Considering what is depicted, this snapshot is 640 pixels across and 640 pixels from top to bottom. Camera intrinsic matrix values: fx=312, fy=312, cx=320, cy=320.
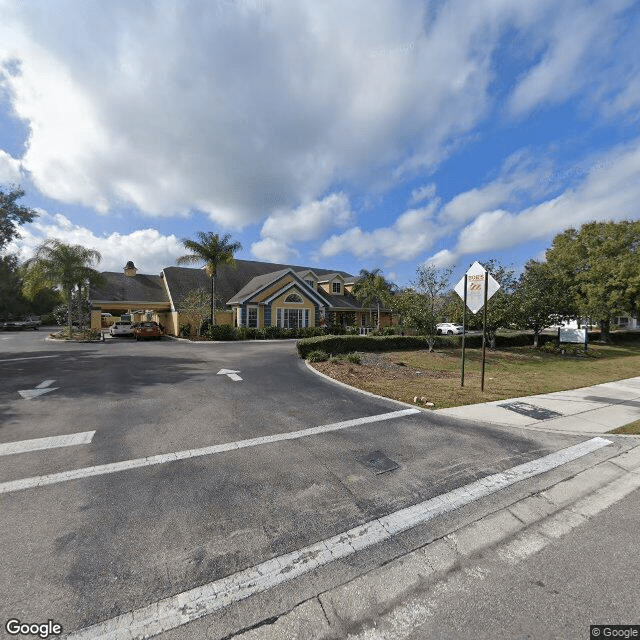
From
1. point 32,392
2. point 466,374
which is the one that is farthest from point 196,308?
point 466,374

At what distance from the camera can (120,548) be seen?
2965 millimetres

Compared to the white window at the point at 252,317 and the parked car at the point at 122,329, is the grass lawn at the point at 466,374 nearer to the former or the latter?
the white window at the point at 252,317

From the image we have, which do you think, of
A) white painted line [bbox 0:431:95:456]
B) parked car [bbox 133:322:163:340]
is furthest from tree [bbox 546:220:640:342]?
parked car [bbox 133:322:163:340]

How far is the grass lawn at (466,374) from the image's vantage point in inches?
367

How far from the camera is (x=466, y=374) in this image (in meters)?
13.3

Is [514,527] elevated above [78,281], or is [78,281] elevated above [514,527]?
[78,281]

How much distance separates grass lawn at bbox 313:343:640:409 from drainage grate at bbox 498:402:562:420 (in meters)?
0.60

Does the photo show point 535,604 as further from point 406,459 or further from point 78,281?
point 78,281

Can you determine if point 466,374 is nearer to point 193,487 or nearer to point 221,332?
point 193,487

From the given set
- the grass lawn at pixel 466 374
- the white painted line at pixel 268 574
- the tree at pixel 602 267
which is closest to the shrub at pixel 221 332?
the grass lawn at pixel 466 374

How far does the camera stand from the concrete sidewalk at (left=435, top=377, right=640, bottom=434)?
6.75 metres

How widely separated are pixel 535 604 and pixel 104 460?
543 centimetres

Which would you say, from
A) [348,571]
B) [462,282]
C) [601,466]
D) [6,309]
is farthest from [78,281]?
[6,309]

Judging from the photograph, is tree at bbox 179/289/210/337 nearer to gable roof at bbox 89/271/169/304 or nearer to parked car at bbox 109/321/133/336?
parked car at bbox 109/321/133/336
